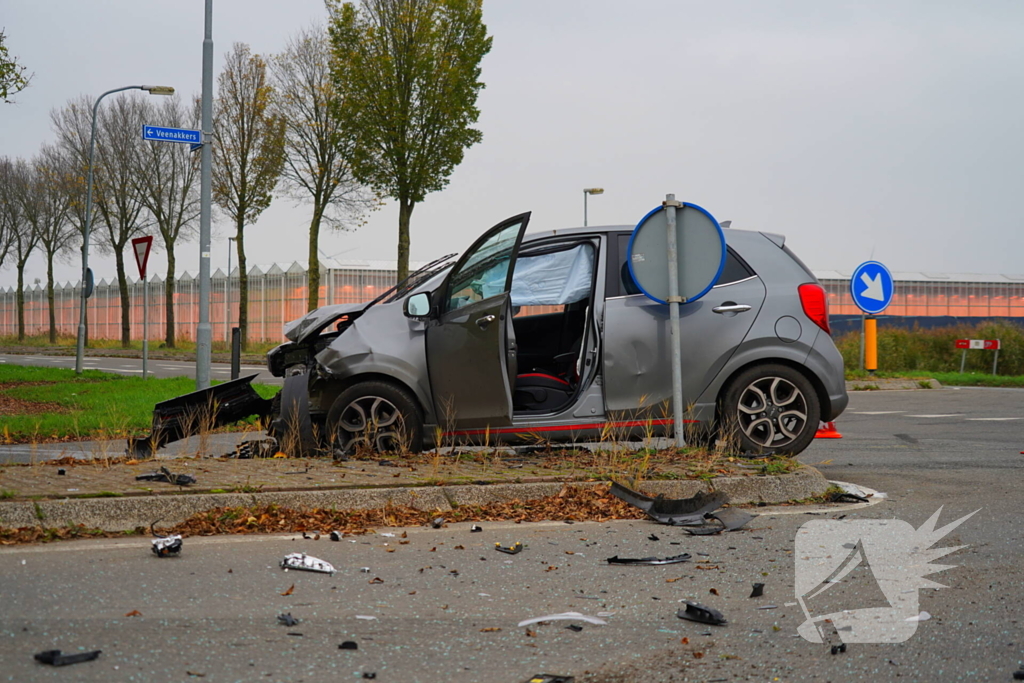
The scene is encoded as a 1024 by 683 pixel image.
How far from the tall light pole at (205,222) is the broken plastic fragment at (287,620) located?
962 centimetres

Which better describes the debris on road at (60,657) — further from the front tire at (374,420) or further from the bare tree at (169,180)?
the bare tree at (169,180)

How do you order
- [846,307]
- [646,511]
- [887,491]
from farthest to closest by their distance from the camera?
[846,307]
[887,491]
[646,511]

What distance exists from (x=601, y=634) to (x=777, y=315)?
13.7 feet

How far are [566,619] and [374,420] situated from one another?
3.46m

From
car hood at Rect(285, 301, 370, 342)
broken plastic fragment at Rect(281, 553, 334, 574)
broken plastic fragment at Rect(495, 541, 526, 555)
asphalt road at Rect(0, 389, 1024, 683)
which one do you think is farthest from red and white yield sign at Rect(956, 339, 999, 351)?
broken plastic fragment at Rect(281, 553, 334, 574)

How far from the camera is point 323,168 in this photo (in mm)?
33938

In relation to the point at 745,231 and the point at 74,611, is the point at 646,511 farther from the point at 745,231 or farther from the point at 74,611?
the point at 74,611

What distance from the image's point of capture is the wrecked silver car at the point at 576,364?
7.07 metres

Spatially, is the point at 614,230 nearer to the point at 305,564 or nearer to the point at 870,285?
the point at 305,564

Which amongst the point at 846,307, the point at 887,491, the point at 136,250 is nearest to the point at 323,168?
the point at 136,250

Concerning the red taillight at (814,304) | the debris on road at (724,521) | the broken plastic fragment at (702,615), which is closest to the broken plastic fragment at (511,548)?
the debris on road at (724,521)

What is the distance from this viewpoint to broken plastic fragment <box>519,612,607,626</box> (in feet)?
12.7

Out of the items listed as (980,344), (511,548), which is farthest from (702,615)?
(980,344)

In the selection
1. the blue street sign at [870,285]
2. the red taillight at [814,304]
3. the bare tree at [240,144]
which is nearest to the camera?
the red taillight at [814,304]
